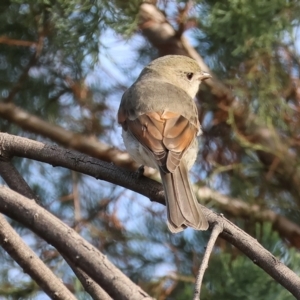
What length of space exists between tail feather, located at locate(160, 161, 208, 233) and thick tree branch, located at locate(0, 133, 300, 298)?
0.05m

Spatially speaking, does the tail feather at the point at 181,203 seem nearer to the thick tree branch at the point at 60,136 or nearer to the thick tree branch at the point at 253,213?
the thick tree branch at the point at 253,213

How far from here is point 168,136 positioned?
318cm

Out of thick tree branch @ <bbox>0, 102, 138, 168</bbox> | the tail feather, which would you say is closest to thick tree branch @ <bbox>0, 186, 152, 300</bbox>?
the tail feather

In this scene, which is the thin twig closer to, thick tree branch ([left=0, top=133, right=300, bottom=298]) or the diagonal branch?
thick tree branch ([left=0, top=133, right=300, bottom=298])

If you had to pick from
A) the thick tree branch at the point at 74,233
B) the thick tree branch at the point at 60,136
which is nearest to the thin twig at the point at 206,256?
the thick tree branch at the point at 74,233

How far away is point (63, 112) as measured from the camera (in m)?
4.93

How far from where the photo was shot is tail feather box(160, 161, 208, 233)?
249 centimetres

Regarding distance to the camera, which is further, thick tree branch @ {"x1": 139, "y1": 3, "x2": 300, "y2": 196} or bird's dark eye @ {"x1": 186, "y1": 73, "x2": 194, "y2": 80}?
thick tree branch @ {"x1": 139, "y1": 3, "x2": 300, "y2": 196}

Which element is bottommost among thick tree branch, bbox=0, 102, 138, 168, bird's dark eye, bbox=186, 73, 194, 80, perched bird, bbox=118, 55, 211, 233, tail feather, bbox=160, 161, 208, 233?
tail feather, bbox=160, 161, 208, 233

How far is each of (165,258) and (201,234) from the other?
Result: 0.30m

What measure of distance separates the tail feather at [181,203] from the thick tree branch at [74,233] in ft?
0.15

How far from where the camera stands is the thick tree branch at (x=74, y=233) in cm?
181

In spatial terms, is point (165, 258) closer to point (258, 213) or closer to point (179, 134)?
point (258, 213)

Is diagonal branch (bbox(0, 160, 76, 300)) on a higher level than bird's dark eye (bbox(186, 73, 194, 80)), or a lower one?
lower
